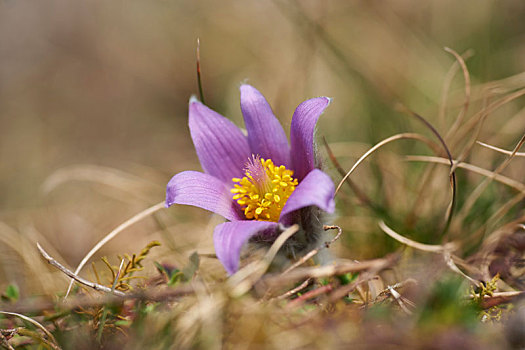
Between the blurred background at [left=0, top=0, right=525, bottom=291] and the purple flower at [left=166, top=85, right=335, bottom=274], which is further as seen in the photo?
the blurred background at [left=0, top=0, right=525, bottom=291]

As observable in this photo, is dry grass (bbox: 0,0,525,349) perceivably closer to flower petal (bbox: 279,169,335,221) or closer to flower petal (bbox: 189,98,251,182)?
flower petal (bbox: 279,169,335,221)

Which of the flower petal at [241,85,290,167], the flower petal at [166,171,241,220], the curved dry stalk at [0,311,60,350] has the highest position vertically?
the flower petal at [241,85,290,167]

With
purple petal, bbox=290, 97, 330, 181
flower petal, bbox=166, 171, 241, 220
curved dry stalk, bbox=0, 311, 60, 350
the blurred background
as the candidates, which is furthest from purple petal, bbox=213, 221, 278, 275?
the blurred background

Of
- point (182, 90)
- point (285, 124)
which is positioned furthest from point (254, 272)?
point (182, 90)

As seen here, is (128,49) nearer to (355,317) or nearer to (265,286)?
(265,286)

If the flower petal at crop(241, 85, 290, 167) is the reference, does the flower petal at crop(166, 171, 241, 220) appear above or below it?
below

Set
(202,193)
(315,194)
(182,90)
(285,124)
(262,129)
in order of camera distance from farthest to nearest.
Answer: (182,90) < (285,124) < (262,129) < (202,193) < (315,194)

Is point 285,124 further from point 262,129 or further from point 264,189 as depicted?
point 264,189
